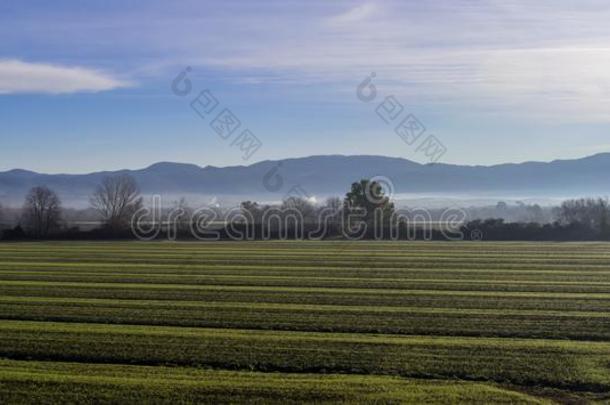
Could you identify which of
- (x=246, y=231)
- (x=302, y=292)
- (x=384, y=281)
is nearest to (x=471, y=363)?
(x=302, y=292)

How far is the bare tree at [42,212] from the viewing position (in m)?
97.0

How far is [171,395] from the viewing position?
49.9 ft

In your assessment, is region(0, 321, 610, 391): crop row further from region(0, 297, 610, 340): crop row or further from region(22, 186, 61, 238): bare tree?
region(22, 186, 61, 238): bare tree

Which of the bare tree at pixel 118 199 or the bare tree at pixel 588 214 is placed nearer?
the bare tree at pixel 588 214

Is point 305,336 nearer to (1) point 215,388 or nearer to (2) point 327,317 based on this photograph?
(2) point 327,317

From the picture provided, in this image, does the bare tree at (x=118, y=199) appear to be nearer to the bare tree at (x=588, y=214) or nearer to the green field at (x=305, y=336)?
the bare tree at (x=588, y=214)

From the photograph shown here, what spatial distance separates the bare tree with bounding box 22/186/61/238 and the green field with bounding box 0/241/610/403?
60036 mm

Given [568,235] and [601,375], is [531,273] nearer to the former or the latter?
[601,375]

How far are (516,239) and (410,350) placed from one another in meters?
65.3

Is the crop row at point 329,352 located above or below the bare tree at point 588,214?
below

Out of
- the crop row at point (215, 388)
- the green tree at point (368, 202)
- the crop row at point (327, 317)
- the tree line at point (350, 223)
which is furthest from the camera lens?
the green tree at point (368, 202)

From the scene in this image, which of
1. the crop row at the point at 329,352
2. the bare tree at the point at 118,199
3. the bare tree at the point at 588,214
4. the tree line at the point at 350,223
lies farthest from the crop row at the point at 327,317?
the bare tree at the point at 118,199

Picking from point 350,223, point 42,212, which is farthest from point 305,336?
point 42,212

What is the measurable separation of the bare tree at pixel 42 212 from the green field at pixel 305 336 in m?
60.0
